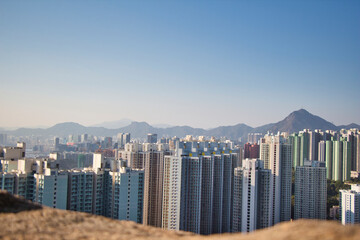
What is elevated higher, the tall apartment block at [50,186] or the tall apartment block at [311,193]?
the tall apartment block at [50,186]

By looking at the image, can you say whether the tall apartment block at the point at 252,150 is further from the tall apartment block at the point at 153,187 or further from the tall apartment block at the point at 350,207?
the tall apartment block at the point at 153,187

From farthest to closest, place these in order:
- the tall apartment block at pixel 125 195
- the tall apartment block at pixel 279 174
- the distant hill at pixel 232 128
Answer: the distant hill at pixel 232 128 → the tall apartment block at pixel 279 174 → the tall apartment block at pixel 125 195

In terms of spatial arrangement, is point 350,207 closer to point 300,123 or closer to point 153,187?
point 153,187

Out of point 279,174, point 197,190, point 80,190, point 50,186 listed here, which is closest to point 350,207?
point 279,174

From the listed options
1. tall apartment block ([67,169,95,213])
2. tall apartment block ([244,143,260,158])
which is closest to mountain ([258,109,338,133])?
tall apartment block ([244,143,260,158])

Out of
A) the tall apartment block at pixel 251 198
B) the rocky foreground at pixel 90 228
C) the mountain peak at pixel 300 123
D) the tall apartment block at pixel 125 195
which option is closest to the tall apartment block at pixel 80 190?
the tall apartment block at pixel 125 195

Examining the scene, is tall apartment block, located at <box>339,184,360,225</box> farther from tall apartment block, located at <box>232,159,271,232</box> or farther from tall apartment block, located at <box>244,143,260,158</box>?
tall apartment block, located at <box>244,143,260,158</box>
